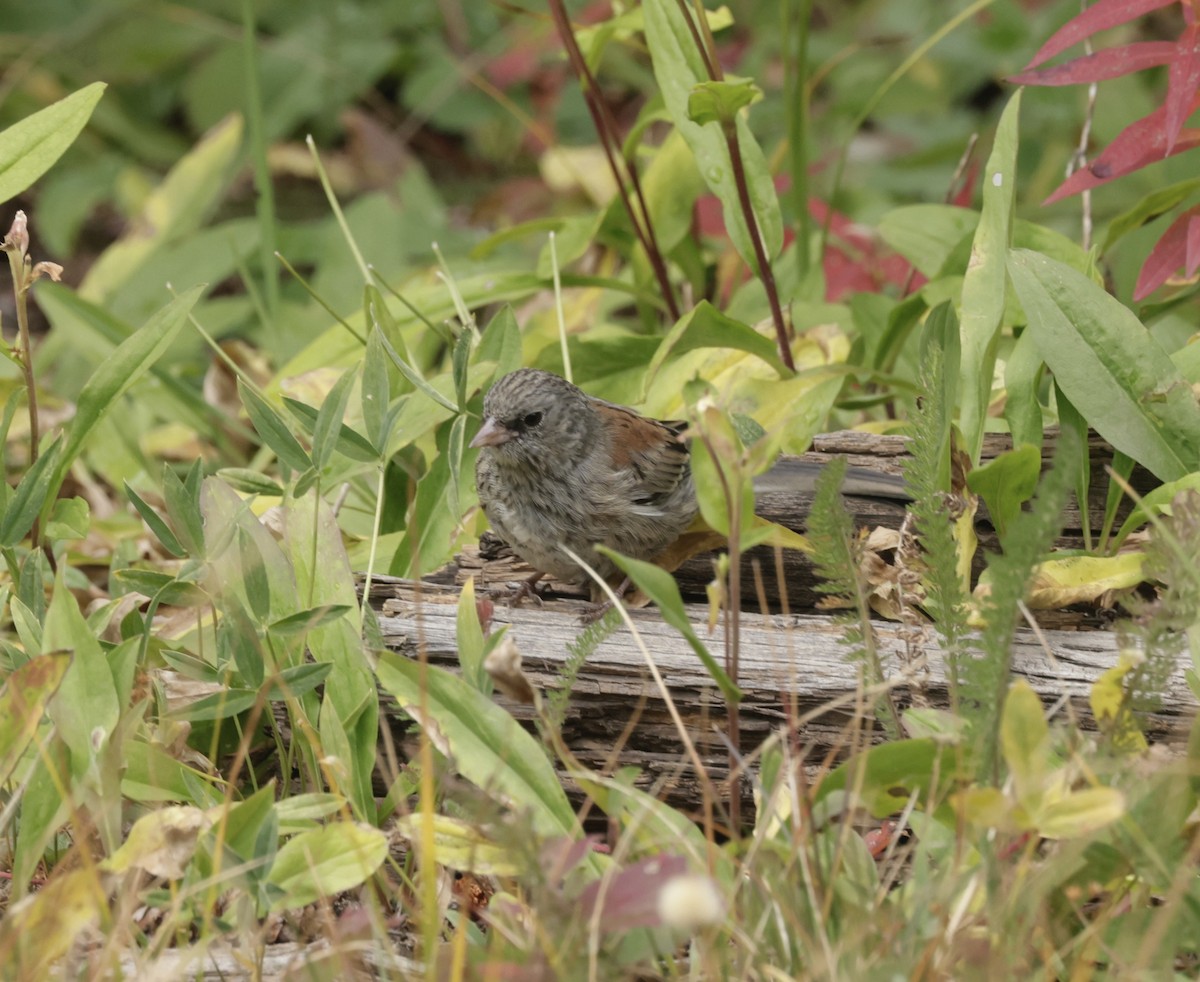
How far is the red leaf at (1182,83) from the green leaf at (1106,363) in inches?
12.2

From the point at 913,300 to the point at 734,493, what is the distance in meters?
1.46

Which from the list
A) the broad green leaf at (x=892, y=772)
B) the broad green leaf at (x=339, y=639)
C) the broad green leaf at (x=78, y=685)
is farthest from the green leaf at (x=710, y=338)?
the broad green leaf at (x=78, y=685)

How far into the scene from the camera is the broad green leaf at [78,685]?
2.10 m

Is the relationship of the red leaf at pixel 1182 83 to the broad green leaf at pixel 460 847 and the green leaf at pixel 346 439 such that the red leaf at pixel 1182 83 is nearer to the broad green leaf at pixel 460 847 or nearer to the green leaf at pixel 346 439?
the green leaf at pixel 346 439

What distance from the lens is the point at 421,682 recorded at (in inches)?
80.3

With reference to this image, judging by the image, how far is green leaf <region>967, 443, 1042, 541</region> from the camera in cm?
237

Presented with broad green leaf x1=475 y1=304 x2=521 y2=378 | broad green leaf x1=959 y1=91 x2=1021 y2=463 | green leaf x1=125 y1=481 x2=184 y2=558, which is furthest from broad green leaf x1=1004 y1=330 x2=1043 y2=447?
green leaf x1=125 y1=481 x2=184 y2=558

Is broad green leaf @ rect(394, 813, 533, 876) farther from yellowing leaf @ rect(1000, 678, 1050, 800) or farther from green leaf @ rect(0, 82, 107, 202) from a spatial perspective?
green leaf @ rect(0, 82, 107, 202)

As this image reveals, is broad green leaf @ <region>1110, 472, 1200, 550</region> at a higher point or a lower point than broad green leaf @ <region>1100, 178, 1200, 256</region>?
lower

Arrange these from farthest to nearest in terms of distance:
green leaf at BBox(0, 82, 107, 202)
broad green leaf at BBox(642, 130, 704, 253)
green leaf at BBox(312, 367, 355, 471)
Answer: broad green leaf at BBox(642, 130, 704, 253) → green leaf at BBox(0, 82, 107, 202) → green leaf at BBox(312, 367, 355, 471)

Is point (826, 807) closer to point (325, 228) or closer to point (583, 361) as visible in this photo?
point (583, 361)

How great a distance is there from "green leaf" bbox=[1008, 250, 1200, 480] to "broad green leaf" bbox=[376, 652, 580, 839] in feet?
3.95

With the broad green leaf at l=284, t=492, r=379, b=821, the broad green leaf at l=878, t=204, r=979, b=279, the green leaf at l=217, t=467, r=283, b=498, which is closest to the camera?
the broad green leaf at l=284, t=492, r=379, b=821

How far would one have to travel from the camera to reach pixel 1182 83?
247 cm
